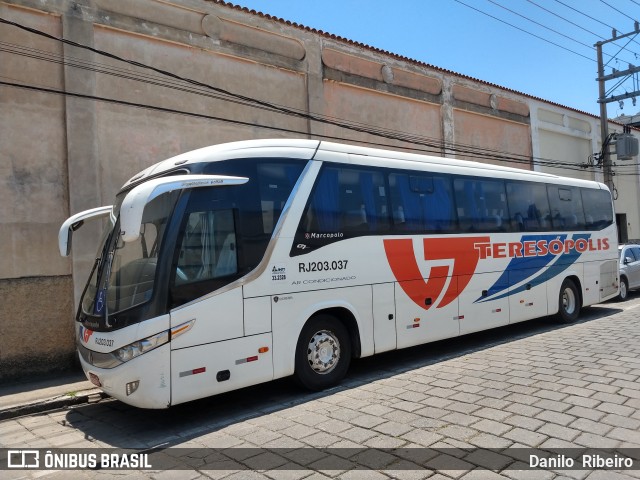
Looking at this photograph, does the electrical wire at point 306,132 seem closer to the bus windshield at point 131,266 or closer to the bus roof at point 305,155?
the bus roof at point 305,155

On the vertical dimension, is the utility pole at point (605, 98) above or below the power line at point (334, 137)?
above

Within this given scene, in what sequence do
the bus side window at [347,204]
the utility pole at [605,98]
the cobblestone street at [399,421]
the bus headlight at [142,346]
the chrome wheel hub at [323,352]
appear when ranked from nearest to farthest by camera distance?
the cobblestone street at [399,421] < the bus headlight at [142,346] < the chrome wheel hub at [323,352] < the bus side window at [347,204] < the utility pole at [605,98]

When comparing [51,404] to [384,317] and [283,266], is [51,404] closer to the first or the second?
[283,266]

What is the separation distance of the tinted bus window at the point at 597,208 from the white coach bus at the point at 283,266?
3.76m

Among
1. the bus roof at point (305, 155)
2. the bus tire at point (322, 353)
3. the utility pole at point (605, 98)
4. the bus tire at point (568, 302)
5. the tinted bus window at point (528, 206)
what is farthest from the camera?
the utility pole at point (605, 98)

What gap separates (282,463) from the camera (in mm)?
4379

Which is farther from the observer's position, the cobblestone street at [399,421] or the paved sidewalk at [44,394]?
the paved sidewalk at [44,394]

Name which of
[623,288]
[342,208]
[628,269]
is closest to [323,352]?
[342,208]

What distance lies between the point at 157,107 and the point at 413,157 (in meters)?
5.15

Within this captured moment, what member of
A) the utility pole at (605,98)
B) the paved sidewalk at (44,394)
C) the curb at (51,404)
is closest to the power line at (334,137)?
the utility pole at (605,98)

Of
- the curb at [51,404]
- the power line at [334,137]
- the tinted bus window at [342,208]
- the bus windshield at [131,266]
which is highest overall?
the power line at [334,137]

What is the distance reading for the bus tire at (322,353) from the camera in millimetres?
6554

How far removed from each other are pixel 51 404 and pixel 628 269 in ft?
52.0

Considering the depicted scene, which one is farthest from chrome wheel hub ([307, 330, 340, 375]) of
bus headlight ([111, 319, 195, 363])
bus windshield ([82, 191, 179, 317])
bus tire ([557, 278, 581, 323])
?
bus tire ([557, 278, 581, 323])
